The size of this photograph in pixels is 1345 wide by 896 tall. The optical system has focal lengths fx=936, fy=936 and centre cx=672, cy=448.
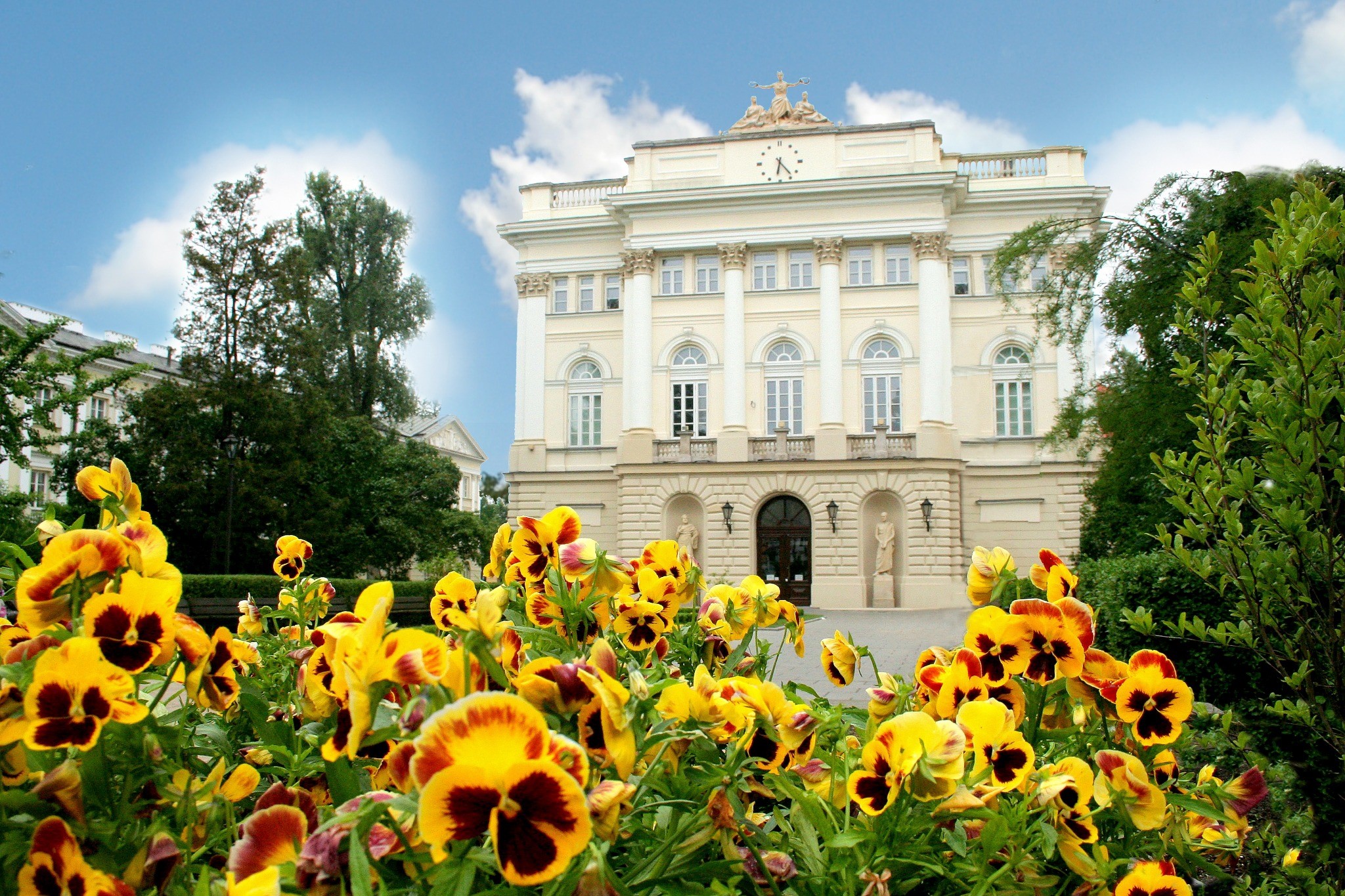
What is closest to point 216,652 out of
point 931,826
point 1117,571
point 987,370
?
point 931,826

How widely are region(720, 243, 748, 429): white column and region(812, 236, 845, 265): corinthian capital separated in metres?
2.45

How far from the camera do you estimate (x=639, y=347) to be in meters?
30.9

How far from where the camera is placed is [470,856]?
3.01 ft

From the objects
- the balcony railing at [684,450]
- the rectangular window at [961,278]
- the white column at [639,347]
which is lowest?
the balcony railing at [684,450]

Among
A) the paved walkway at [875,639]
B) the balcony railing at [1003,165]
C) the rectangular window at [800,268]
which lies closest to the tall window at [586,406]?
the rectangular window at [800,268]

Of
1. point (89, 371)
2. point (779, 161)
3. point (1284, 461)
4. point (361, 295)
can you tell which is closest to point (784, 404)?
point (779, 161)

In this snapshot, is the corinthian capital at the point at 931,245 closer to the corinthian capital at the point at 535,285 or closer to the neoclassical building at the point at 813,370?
the neoclassical building at the point at 813,370

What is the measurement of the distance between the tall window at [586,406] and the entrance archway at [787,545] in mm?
6511

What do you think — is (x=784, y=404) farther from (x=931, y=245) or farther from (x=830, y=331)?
(x=931, y=245)

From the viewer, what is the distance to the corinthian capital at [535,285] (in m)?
32.9

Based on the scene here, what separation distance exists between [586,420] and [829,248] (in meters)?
9.94

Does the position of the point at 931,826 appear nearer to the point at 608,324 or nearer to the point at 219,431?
the point at 219,431

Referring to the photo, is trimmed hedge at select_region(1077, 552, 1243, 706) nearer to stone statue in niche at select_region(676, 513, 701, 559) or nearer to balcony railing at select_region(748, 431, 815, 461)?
stone statue in niche at select_region(676, 513, 701, 559)

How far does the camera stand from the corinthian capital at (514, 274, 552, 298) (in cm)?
3291
